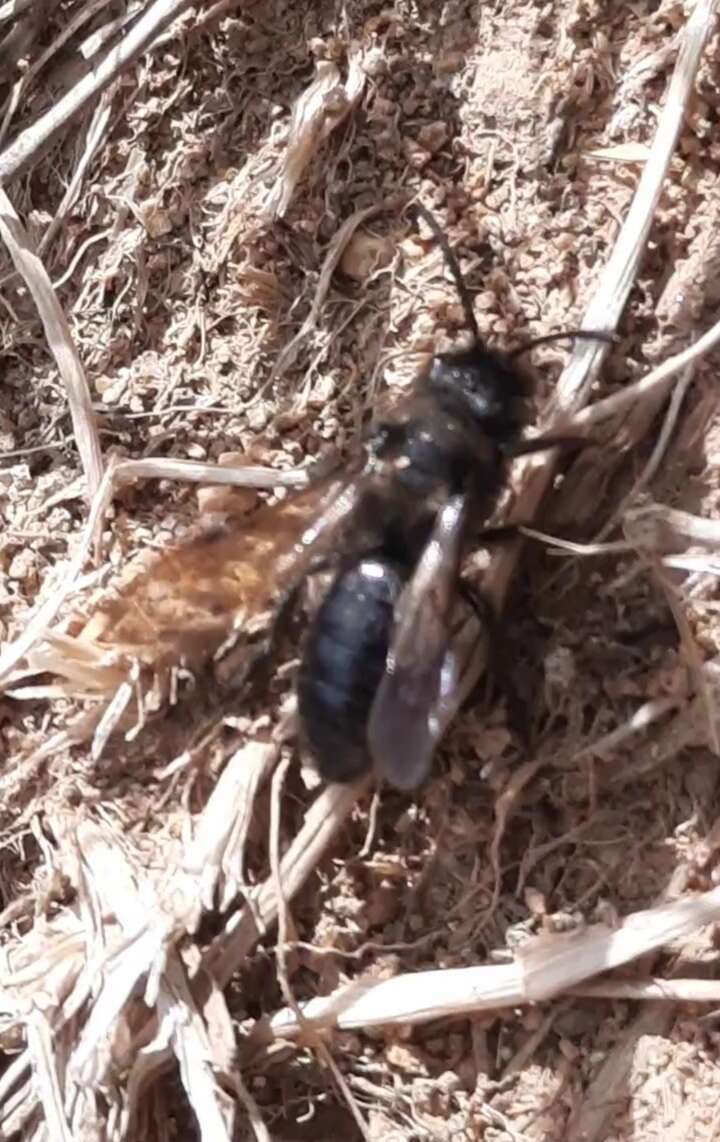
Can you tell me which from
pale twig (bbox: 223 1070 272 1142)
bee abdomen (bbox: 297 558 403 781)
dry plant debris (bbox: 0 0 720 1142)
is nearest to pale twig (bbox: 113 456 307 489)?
dry plant debris (bbox: 0 0 720 1142)

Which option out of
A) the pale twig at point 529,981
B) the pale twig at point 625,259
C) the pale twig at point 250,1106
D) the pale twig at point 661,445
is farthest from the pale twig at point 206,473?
the pale twig at point 250,1106

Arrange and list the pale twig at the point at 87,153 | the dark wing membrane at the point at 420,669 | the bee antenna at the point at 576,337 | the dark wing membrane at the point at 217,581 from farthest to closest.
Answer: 1. the pale twig at the point at 87,153
2. the dark wing membrane at the point at 217,581
3. the bee antenna at the point at 576,337
4. the dark wing membrane at the point at 420,669

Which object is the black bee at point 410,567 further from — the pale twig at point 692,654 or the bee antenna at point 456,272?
the pale twig at point 692,654

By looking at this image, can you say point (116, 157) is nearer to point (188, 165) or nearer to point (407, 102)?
point (188, 165)

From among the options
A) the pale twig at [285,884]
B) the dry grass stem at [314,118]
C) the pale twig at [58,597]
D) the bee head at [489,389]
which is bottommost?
the pale twig at [285,884]

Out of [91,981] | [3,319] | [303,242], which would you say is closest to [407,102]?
[303,242]

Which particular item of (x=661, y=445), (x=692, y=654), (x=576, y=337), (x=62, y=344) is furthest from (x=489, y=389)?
(x=62, y=344)
